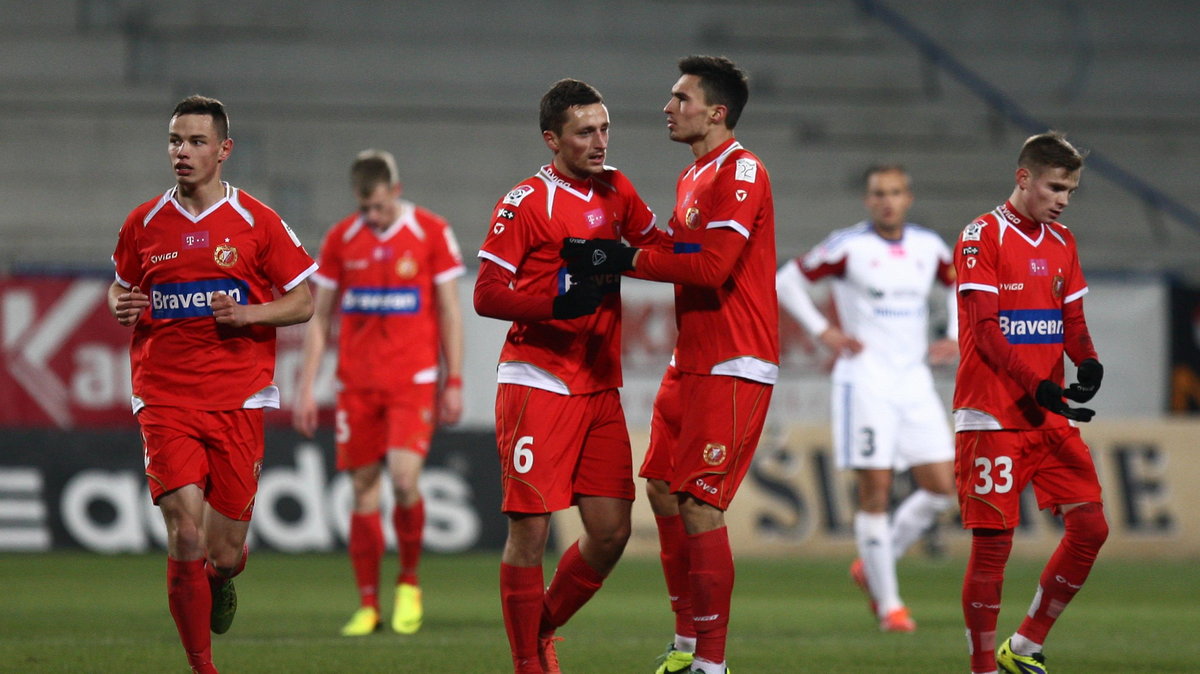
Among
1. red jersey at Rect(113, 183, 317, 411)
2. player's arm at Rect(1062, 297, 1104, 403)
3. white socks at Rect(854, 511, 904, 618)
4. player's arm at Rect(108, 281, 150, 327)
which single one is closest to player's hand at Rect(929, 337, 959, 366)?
white socks at Rect(854, 511, 904, 618)

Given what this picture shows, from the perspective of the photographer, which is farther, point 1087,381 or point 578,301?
point 1087,381

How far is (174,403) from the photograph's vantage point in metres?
6.00

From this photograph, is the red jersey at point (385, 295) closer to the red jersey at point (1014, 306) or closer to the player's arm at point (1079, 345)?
the red jersey at point (1014, 306)

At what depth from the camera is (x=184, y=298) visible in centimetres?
606

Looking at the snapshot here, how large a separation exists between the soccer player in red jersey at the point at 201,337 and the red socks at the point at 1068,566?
3125 mm

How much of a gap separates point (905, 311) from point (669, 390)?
3425mm

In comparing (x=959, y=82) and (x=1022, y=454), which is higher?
(x=959, y=82)

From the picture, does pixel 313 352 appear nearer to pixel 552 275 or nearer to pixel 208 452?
pixel 208 452

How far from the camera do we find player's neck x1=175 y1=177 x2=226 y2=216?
20.1ft

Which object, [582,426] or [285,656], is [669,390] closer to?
[582,426]

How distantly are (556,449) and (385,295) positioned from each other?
3257 mm

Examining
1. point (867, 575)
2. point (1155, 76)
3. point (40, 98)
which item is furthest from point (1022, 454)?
point (1155, 76)

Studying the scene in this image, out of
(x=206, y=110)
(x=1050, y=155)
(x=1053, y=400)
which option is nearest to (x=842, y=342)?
(x=1050, y=155)

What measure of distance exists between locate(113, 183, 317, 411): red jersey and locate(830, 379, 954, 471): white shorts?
4012 millimetres
